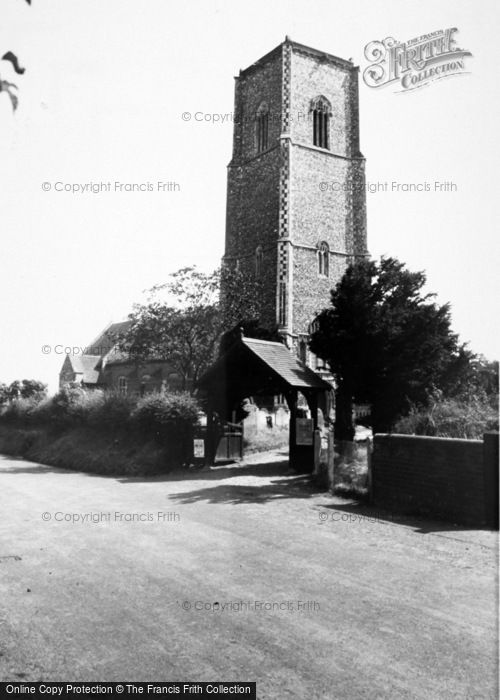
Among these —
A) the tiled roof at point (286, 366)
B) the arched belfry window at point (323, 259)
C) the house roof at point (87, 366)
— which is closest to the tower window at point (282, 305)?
the arched belfry window at point (323, 259)

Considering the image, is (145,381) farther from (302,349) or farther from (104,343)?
(302,349)

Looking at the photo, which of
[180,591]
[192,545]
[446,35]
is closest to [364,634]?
[180,591]

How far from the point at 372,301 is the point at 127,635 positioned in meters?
14.5

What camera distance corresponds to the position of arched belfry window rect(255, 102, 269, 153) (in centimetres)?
3822

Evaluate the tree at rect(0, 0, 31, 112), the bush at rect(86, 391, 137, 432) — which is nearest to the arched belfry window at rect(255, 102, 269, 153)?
the bush at rect(86, 391, 137, 432)

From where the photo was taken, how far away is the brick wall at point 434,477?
29.3 ft

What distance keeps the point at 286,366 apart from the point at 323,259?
2138cm

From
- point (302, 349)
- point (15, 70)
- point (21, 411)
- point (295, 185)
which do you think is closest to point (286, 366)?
point (15, 70)

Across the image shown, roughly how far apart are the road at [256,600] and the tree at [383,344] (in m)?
6.74

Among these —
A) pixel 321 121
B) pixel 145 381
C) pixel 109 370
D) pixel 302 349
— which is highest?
pixel 321 121

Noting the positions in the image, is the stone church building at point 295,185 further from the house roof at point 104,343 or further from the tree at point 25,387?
the house roof at point 104,343

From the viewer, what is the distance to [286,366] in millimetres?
15664

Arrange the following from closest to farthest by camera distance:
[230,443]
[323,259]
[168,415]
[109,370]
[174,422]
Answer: [174,422]
[168,415]
[230,443]
[323,259]
[109,370]

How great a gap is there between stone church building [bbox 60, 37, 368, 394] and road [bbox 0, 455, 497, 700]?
23.7 meters
